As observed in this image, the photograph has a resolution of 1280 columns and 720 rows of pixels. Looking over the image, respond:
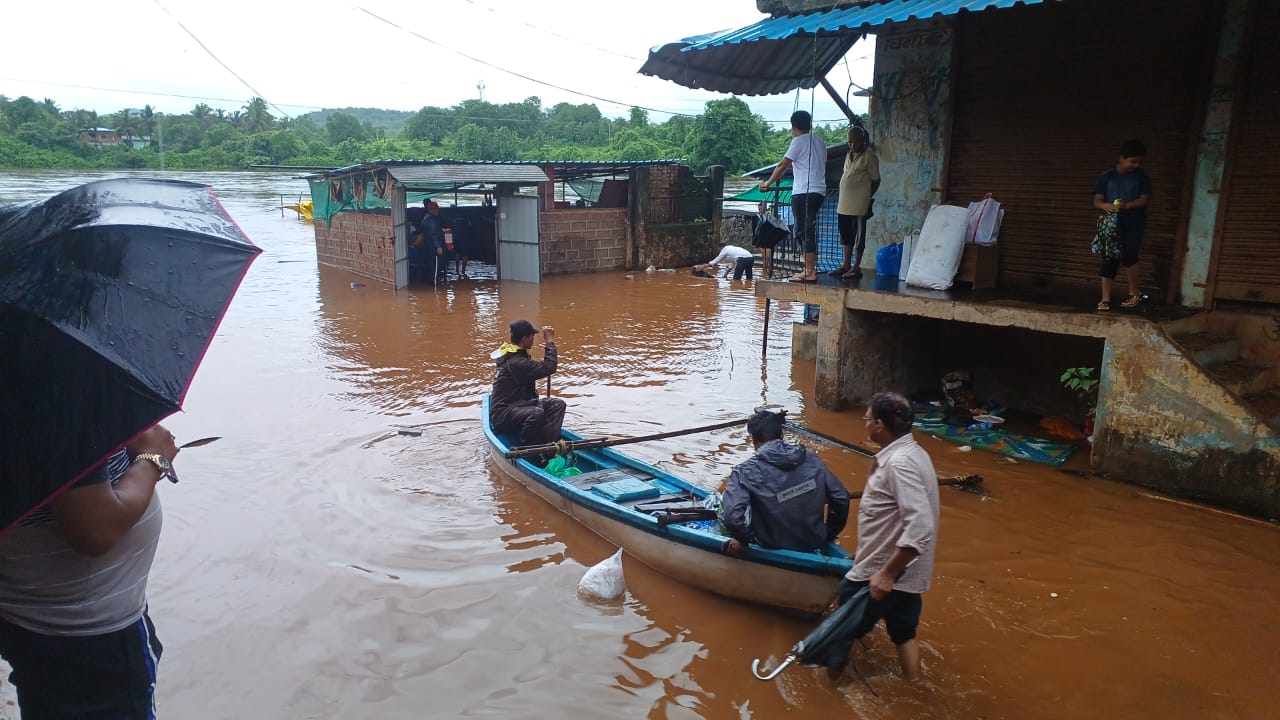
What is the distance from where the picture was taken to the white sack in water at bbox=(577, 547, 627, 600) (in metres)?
5.57

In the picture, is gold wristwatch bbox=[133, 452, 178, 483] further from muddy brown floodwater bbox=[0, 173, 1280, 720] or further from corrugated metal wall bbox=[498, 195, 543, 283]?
corrugated metal wall bbox=[498, 195, 543, 283]

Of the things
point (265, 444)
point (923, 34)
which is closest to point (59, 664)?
point (265, 444)

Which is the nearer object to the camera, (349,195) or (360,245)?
(360,245)

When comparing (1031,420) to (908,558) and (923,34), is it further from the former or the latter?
(908,558)

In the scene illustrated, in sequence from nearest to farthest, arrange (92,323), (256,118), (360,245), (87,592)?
(92,323)
(87,592)
(360,245)
(256,118)

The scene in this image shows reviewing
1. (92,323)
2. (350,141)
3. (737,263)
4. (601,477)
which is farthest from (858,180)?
(350,141)

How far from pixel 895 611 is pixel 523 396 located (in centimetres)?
439

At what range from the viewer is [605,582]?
5582 mm

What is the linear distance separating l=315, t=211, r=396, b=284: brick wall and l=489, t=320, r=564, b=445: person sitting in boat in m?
12.1

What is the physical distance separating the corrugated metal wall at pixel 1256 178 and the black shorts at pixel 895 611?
5.52 m

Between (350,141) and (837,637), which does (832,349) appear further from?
(350,141)

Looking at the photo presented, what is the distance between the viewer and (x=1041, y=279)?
8930 mm

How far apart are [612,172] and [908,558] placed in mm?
18985

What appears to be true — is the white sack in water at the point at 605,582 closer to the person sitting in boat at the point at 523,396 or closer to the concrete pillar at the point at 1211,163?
the person sitting in boat at the point at 523,396
